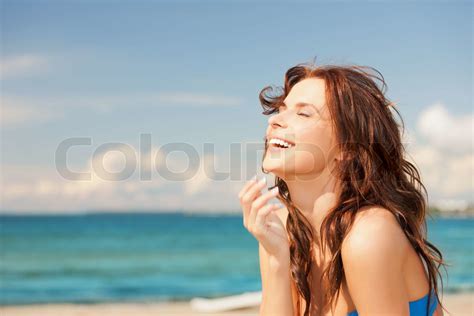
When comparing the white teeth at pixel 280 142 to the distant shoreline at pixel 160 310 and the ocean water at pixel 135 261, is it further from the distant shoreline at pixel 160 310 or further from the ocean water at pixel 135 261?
the distant shoreline at pixel 160 310

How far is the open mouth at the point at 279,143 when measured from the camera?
3.29 metres

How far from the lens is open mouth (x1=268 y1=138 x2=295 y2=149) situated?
329cm

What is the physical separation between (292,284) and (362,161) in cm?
85

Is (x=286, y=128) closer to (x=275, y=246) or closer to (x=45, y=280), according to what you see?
(x=275, y=246)


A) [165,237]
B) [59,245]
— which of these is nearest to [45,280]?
[59,245]

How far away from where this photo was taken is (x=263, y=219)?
3170 millimetres

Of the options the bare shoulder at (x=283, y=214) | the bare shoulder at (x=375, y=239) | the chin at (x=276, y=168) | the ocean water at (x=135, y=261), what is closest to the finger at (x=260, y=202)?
the chin at (x=276, y=168)

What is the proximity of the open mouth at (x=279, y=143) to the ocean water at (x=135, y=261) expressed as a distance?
666cm

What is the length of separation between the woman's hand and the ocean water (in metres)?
6.66

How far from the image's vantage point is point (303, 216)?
11.8 ft

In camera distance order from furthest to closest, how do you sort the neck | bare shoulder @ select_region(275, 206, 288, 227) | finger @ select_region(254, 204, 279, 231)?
bare shoulder @ select_region(275, 206, 288, 227) < the neck < finger @ select_region(254, 204, 279, 231)

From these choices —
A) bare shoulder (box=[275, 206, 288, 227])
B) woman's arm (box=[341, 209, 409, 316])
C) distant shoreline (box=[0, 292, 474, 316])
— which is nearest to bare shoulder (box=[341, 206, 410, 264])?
woman's arm (box=[341, 209, 409, 316])

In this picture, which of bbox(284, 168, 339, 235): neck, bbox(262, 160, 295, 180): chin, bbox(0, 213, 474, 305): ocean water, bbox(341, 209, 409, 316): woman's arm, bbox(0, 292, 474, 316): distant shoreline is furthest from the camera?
bbox(0, 213, 474, 305): ocean water

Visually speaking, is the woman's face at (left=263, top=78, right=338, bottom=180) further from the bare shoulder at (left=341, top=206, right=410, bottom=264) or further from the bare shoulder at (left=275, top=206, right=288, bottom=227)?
the bare shoulder at (left=275, top=206, right=288, bottom=227)
